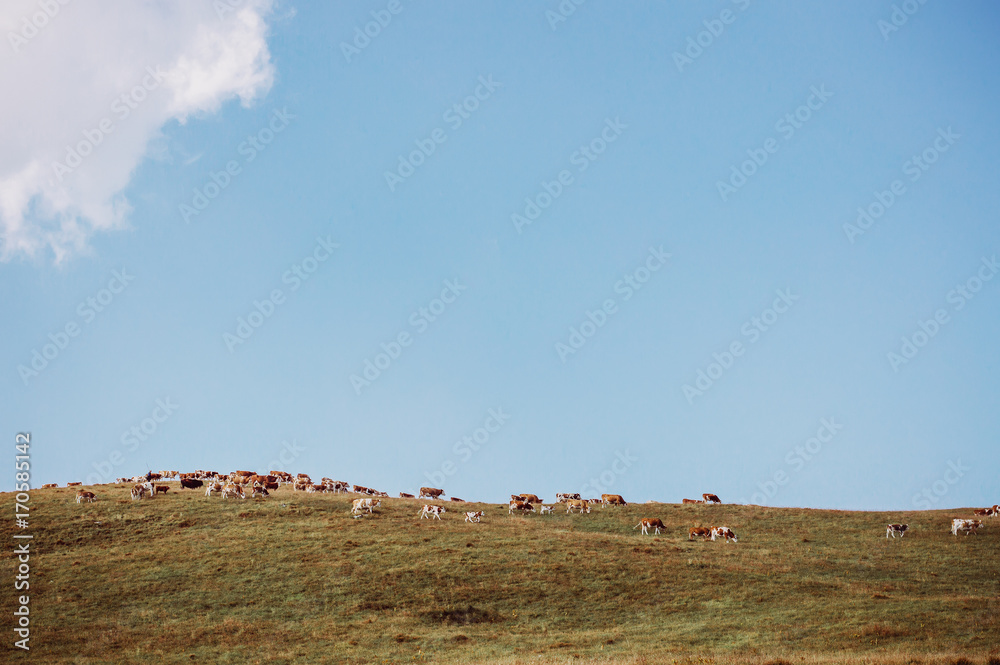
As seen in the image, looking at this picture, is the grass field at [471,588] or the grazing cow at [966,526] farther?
the grazing cow at [966,526]

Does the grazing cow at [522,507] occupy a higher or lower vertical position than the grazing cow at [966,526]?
higher

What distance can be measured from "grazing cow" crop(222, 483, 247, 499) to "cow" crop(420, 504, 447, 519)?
1276 centimetres

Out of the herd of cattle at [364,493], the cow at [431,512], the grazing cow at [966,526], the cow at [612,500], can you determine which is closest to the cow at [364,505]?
the herd of cattle at [364,493]

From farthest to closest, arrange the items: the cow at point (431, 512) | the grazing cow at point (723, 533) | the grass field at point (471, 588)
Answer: the cow at point (431, 512), the grazing cow at point (723, 533), the grass field at point (471, 588)

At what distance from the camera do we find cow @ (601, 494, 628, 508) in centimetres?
6121

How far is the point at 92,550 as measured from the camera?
41.5 m

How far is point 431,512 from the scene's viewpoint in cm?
5047

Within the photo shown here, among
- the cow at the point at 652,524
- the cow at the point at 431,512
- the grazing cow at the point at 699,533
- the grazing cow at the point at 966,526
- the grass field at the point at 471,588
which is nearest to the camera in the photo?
the grass field at the point at 471,588

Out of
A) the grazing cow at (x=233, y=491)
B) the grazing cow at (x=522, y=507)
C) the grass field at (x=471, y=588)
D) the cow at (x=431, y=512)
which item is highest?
the grazing cow at (x=233, y=491)

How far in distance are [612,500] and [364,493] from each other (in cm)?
2009

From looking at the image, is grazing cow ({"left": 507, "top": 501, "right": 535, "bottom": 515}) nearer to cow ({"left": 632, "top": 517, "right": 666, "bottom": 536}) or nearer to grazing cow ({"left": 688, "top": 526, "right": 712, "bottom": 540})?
cow ({"left": 632, "top": 517, "right": 666, "bottom": 536})

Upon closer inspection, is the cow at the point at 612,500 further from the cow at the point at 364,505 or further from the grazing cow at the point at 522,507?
the cow at the point at 364,505

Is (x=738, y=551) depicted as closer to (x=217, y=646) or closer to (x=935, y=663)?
(x=935, y=663)

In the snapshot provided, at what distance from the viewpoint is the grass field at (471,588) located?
92.6 ft
